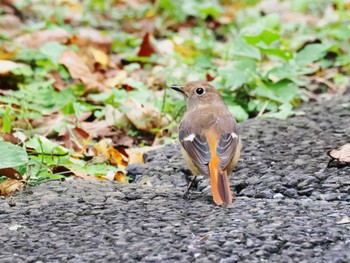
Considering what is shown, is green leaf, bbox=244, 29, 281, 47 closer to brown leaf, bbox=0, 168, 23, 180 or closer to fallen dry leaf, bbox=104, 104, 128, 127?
fallen dry leaf, bbox=104, 104, 128, 127

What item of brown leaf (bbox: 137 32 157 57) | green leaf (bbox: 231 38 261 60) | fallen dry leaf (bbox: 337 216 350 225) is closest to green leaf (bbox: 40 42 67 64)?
brown leaf (bbox: 137 32 157 57)

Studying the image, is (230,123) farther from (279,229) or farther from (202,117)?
(279,229)

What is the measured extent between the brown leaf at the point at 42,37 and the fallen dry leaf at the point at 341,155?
3.73m

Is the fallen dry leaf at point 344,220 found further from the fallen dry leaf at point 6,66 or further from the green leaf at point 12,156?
the fallen dry leaf at point 6,66

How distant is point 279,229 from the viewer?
3.50m

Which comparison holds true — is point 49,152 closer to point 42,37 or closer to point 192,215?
point 192,215

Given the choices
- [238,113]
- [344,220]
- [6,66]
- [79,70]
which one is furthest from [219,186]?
[79,70]

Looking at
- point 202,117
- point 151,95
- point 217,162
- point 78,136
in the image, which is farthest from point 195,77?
point 217,162

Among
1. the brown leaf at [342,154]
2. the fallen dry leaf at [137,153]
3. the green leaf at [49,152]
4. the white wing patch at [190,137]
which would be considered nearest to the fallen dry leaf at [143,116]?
the fallen dry leaf at [137,153]

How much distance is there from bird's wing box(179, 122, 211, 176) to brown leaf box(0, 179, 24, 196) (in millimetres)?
895

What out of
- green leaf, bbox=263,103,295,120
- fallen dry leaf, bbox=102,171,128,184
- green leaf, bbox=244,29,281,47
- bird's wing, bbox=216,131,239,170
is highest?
green leaf, bbox=244,29,281,47

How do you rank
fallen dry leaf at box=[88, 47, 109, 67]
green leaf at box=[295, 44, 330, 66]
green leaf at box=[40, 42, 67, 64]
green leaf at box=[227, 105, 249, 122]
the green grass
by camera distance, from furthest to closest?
fallen dry leaf at box=[88, 47, 109, 67]
green leaf at box=[40, 42, 67, 64]
green leaf at box=[295, 44, 330, 66]
green leaf at box=[227, 105, 249, 122]
the green grass

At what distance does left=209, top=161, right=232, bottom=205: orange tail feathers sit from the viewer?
3.93 metres

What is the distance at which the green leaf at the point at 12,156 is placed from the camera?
4043 millimetres
